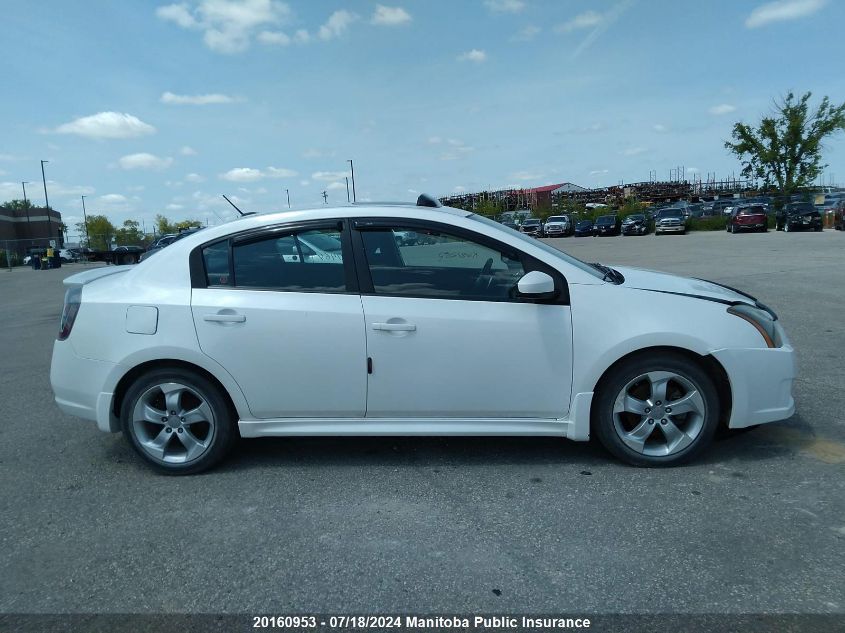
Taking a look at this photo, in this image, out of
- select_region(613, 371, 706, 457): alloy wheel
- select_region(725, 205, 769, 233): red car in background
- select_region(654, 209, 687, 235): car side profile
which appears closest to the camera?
select_region(613, 371, 706, 457): alloy wheel

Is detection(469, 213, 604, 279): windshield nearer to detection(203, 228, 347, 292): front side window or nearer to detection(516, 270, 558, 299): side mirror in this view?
detection(516, 270, 558, 299): side mirror

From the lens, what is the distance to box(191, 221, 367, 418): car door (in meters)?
3.80

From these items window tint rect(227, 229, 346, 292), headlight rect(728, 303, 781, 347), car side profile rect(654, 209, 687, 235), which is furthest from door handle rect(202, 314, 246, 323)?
car side profile rect(654, 209, 687, 235)

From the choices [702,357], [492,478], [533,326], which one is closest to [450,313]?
[533,326]

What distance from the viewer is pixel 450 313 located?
376 centimetres

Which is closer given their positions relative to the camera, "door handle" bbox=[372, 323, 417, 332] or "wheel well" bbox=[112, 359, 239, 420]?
"door handle" bbox=[372, 323, 417, 332]

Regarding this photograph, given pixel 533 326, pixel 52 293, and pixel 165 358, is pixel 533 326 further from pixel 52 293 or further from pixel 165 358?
pixel 52 293

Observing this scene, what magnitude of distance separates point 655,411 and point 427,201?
2011 mm

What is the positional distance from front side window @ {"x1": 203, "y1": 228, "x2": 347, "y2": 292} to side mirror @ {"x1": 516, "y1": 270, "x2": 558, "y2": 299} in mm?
1064

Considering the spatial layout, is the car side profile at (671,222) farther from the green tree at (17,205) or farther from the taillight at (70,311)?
the green tree at (17,205)

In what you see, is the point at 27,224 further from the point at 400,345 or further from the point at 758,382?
the point at 758,382

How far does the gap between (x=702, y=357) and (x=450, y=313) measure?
1.50m

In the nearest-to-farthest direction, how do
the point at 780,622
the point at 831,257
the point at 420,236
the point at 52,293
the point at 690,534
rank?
the point at 780,622 → the point at 690,534 → the point at 420,236 → the point at 831,257 → the point at 52,293

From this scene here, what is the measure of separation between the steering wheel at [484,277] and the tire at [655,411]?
0.89m
